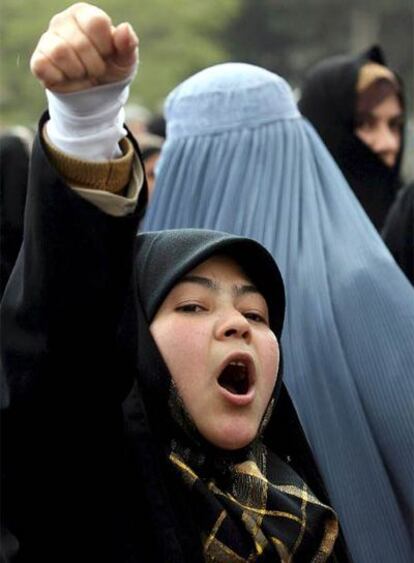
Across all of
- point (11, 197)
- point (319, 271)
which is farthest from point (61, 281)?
point (11, 197)

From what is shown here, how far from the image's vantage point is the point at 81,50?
1.85 meters

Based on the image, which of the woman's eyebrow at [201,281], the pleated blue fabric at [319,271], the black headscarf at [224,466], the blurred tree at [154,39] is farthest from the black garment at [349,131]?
the blurred tree at [154,39]

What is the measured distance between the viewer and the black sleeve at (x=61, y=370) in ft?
6.50

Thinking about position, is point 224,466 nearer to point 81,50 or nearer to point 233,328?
point 233,328

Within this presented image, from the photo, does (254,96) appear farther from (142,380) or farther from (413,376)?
(142,380)

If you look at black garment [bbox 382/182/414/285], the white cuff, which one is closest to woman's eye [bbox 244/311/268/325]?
the white cuff

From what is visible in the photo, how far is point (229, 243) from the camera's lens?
2.63 metres

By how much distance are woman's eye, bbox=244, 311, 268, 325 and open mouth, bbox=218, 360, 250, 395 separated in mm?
109

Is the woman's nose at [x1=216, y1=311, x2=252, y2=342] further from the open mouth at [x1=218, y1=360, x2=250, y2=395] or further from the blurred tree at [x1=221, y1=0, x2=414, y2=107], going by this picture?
the blurred tree at [x1=221, y1=0, x2=414, y2=107]

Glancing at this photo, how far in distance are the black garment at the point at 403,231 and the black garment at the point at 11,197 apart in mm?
1144

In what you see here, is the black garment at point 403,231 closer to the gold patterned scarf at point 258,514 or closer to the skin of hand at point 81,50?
the gold patterned scarf at point 258,514

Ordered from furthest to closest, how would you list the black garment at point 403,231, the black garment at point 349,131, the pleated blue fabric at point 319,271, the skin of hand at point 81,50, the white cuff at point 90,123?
the black garment at point 349,131 → the black garment at point 403,231 → the pleated blue fabric at point 319,271 → the white cuff at point 90,123 → the skin of hand at point 81,50

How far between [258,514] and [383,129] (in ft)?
10.3

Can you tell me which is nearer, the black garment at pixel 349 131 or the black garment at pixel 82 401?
the black garment at pixel 82 401
